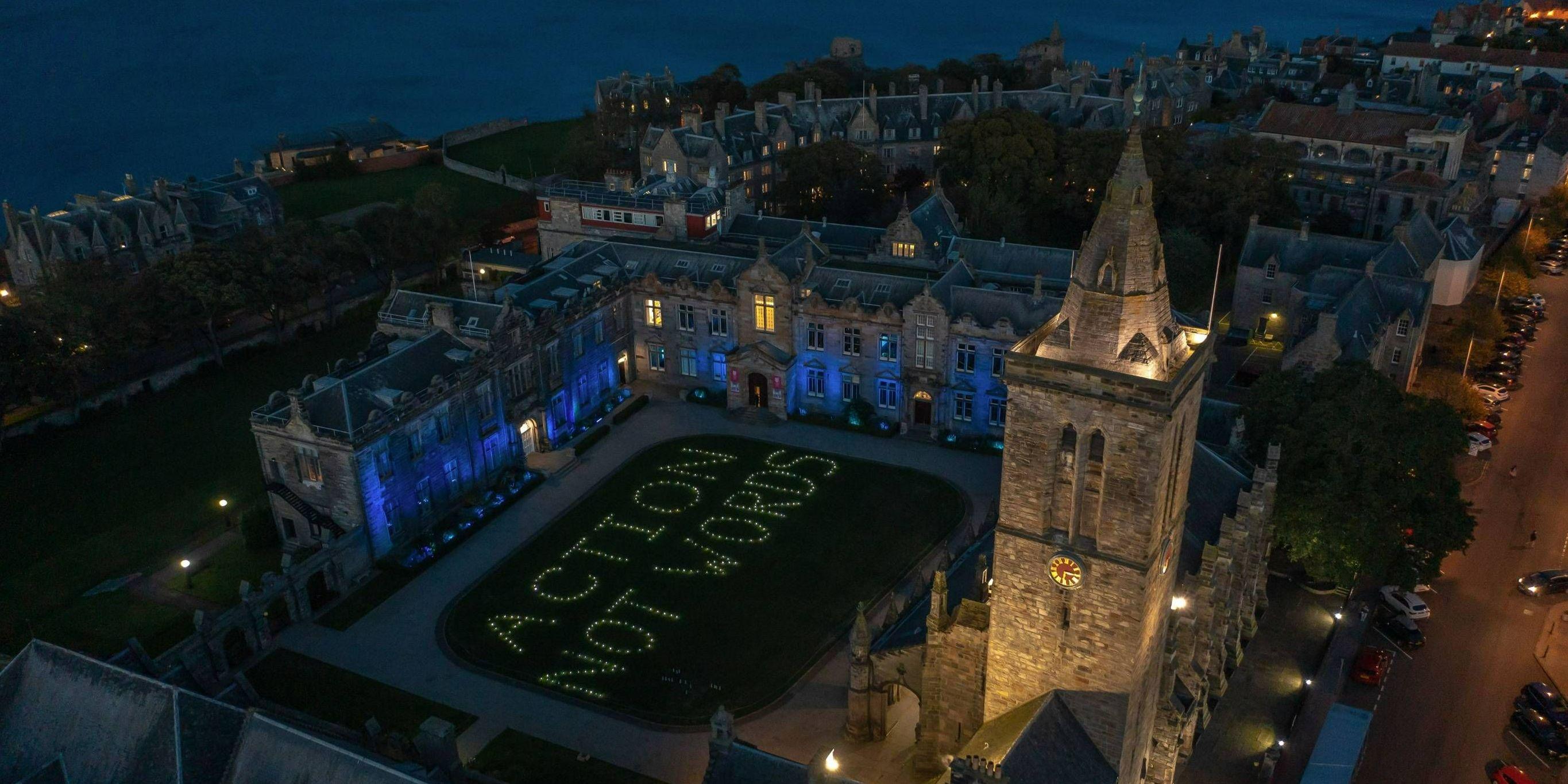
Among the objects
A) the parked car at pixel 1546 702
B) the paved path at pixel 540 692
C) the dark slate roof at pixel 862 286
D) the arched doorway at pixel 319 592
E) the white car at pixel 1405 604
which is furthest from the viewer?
the dark slate roof at pixel 862 286

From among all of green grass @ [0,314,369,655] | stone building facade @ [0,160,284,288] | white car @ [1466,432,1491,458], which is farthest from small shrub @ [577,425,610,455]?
white car @ [1466,432,1491,458]

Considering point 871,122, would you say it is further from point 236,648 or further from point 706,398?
point 236,648

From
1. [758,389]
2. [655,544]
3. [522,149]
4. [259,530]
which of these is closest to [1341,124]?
[758,389]

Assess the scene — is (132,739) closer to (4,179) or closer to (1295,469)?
(1295,469)

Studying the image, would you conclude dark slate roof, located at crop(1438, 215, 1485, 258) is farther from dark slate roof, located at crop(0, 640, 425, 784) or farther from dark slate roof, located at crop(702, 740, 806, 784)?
dark slate roof, located at crop(0, 640, 425, 784)

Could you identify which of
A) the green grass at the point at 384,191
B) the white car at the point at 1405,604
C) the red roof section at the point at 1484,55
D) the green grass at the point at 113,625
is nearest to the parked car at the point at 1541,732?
the white car at the point at 1405,604

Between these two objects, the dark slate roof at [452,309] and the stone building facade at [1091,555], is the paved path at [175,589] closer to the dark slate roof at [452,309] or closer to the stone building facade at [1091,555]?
the dark slate roof at [452,309]
